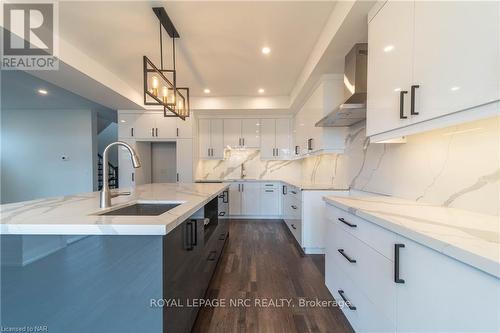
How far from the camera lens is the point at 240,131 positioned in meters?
5.00

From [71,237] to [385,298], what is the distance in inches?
61.7

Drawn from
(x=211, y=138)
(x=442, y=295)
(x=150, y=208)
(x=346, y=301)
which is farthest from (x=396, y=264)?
(x=211, y=138)

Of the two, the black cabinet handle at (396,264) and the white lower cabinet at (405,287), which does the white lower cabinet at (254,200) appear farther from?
the black cabinet handle at (396,264)

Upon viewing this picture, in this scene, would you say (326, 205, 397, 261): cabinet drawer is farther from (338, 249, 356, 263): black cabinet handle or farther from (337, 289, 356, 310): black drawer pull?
(337, 289, 356, 310): black drawer pull

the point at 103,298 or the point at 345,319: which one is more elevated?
the point at 103,298

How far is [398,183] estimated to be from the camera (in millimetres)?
1769

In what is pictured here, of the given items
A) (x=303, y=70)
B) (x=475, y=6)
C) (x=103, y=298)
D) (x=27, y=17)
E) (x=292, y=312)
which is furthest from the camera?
(x=303, y=70)

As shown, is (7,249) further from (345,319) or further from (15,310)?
(345,319)

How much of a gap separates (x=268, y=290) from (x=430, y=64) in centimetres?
208

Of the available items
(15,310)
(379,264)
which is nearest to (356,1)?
(379,264)

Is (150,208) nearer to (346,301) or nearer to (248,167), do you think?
(346,301)

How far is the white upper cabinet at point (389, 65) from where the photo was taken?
125 cm

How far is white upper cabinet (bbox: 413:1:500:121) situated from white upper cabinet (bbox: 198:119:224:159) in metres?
4.18

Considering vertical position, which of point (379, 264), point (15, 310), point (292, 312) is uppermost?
point (379, 264)
